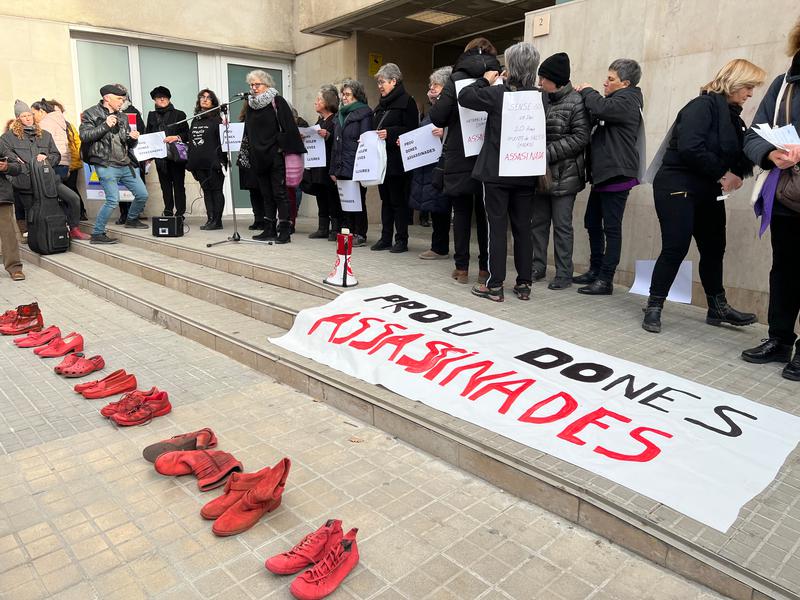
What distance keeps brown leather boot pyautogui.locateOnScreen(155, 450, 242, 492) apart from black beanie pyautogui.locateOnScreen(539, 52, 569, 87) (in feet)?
14.1

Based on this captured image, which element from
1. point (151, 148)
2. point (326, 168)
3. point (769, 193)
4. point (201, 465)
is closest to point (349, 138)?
point (326, 168)

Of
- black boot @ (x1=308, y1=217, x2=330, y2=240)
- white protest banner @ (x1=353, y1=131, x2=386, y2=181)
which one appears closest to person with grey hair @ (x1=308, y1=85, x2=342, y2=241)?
black boot @ (x1=308, y1=217, x2=330, y2=240)

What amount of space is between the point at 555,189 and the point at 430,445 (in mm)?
3354

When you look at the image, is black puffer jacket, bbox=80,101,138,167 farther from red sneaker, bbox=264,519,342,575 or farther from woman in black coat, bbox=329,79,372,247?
red sneaker, bbox=264,519,342,575

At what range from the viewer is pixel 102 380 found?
14.3 feet

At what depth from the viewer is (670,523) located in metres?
2.46

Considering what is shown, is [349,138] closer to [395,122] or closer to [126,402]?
[395,122]

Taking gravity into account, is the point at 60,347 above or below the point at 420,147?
below

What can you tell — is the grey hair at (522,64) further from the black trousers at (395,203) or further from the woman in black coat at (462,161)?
the black trousers at (395,203)

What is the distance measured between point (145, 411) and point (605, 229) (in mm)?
4245

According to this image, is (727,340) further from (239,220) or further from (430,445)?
(239,220)

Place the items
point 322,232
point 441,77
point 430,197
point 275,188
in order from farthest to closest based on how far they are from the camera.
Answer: point 322,232 < point 275,188 < point 430,197 < point 441,77

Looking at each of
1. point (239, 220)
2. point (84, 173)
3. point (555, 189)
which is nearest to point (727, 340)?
point (555, 189)

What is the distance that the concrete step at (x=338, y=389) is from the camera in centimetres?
240
